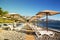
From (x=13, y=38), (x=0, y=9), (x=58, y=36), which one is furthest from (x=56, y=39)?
(x=0, y=9)

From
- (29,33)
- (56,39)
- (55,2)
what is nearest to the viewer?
(56,39)

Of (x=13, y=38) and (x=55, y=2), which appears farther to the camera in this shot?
(x=55, y=2)

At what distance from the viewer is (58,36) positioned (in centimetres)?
325

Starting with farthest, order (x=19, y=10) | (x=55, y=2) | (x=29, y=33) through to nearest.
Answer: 1. (x=19, y=10)
2. (x=55, y=2)
3. (x=29, y=33)

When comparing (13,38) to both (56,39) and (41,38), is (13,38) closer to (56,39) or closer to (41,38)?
(41,38)

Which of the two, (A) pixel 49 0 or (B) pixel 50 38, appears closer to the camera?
(B) pixel 50 38

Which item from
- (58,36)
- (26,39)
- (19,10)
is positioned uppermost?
(19,10)

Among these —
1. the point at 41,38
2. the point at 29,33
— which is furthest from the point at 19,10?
the point at 41,38

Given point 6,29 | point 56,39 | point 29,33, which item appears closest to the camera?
point 56,39

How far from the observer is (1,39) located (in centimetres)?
420

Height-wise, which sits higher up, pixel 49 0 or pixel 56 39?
pixel 49 0

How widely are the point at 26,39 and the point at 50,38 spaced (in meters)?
1.32

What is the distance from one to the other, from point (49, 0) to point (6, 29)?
3394 mm

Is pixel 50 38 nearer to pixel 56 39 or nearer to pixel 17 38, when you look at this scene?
pixel 56 39
